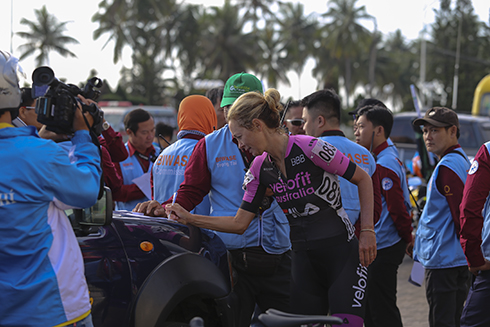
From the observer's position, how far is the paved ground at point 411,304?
19.2 ft

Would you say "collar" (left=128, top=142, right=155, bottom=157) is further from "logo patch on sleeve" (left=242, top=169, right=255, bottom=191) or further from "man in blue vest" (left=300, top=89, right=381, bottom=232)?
"logo patch on sleeve" (left=242, top=169, right=255, bottom=191)

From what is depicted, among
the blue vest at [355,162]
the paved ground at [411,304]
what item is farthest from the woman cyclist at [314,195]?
the paved ground at [411,304]

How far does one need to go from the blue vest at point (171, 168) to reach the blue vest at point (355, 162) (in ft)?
3.46

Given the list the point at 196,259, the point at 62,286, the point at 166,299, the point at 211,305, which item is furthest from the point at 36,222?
the point at 211,305

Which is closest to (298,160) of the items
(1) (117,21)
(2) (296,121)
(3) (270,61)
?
(2) (296,121)

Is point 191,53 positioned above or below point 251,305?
above

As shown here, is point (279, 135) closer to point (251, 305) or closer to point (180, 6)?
point (251, 305)

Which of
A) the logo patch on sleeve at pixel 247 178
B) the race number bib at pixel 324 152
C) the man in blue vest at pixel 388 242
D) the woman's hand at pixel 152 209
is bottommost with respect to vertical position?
the man in blue vest at pixel 388 242

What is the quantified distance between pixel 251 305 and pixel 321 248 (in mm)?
753

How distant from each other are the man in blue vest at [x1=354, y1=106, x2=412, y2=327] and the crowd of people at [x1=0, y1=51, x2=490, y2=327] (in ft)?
0.04

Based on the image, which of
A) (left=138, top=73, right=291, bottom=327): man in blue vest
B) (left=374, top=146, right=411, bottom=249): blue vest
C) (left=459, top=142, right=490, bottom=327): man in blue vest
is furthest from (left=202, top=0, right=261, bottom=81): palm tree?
(left=459, top=142, right=490, bottom=327): man in blue vest

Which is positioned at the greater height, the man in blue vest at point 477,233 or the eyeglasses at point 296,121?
the eyeglasses at point 296,121

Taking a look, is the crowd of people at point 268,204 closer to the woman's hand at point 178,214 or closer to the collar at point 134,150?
the woman's hand at point 178,214

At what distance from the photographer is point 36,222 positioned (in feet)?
7.11
